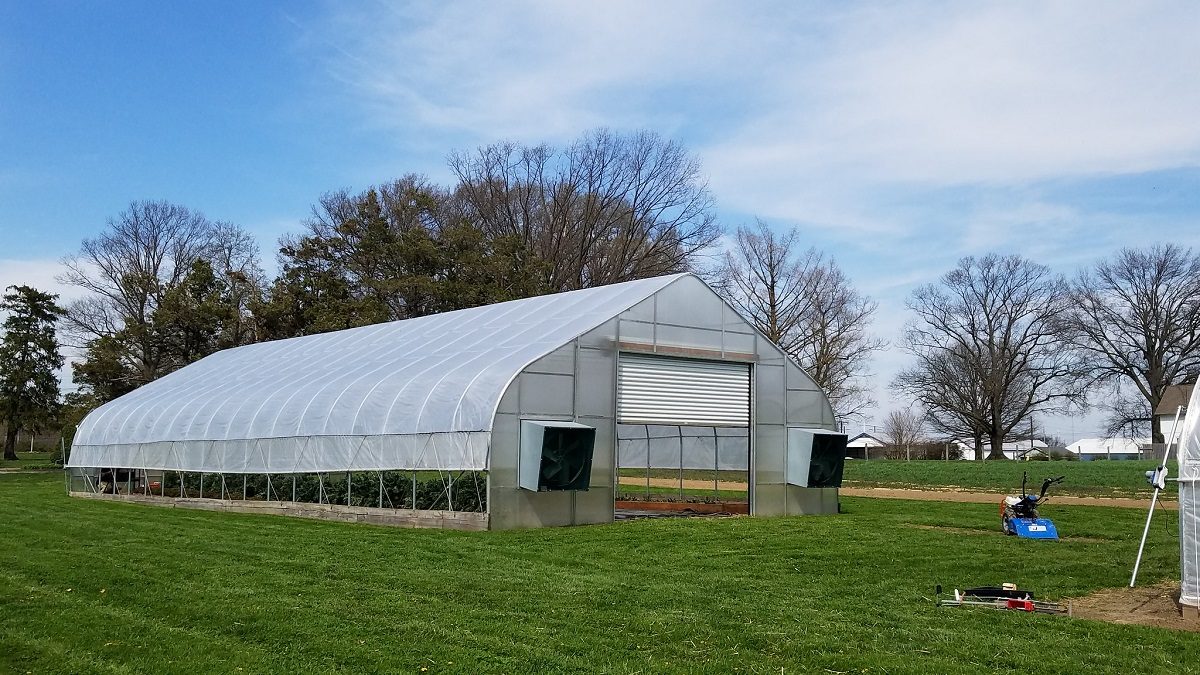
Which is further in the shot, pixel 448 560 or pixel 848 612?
pixel 448 560

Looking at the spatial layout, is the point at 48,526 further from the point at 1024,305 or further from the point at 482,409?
the point at 1024,305

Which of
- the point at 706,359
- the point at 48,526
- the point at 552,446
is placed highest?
the point at 706,359

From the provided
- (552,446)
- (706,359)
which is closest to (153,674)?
(552,446)

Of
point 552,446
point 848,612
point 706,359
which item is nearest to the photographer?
point 848,612

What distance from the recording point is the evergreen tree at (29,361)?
52.9 meters

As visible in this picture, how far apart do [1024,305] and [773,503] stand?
45866 millimetres

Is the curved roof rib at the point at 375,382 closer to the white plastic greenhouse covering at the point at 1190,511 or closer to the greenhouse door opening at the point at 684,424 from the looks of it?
the greenhouse door opening at the point at 684,424

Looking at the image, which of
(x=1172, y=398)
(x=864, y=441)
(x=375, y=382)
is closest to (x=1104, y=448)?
(x=864, y=441)

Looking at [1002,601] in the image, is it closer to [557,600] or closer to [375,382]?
[557,600]

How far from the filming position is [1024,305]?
207 feet

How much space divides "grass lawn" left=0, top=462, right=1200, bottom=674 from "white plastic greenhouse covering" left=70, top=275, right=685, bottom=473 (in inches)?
98.0

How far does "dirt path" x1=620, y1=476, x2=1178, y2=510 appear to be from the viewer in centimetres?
2670

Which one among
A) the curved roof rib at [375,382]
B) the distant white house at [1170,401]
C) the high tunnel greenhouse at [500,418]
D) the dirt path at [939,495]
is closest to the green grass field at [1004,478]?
the dirt path at [939,495]

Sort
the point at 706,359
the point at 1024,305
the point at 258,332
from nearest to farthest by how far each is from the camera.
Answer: the point at 706,359, the point at 258,332, the point at 1024,305
